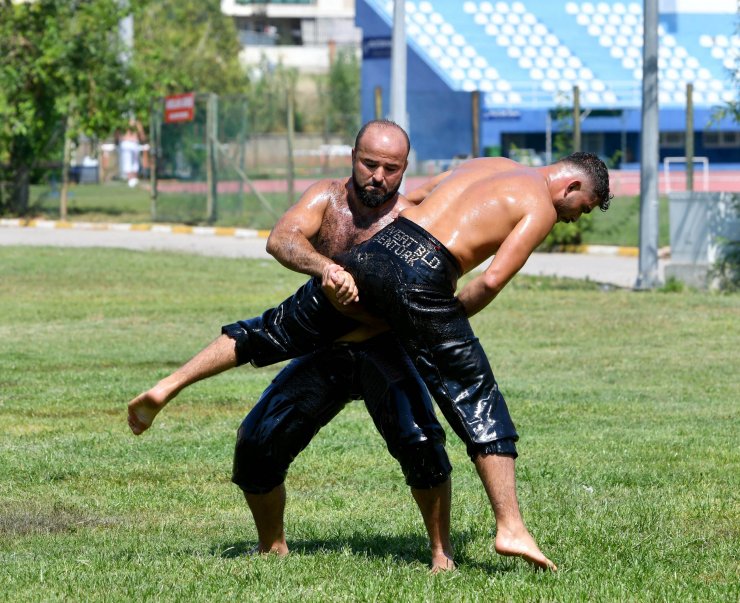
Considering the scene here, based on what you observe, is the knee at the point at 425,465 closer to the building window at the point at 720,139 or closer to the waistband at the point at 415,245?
the waistband at the point at 415,245

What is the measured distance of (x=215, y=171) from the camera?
29.4 metres

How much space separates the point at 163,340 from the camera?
44.7ft

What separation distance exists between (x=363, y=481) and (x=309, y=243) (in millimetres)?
2310

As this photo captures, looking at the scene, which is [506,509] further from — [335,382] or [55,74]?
[55,74]

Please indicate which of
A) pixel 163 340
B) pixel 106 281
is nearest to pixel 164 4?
pixel 106 281

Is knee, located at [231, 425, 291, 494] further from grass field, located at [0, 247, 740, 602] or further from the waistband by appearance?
the waistband

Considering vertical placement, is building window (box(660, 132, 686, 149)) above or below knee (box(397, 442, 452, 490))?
above

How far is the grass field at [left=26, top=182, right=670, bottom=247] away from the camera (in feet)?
84.6

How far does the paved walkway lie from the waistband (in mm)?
13638

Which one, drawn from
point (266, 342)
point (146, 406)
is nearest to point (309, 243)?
point (266, 342)

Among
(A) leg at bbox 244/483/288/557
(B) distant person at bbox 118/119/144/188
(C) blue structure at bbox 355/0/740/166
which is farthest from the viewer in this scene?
(B) distant person at bbox 118/119/144/188

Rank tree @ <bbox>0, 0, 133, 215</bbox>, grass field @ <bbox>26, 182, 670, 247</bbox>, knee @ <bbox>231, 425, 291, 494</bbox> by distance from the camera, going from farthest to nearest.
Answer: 1. tree @ <bbox>0, 0, 133, 215</bbox>
2. grass field @ <bbox>26, 182, 670, 247</bbox>
3. knee @ <bbox>231, 425, 291, 494</bbox>

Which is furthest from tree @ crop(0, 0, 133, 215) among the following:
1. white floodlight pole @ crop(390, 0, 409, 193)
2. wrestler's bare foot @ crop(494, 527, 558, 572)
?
wrestler's bare foot @ crop(494, 527, 558, 572)

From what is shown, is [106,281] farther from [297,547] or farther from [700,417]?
[297,547]
